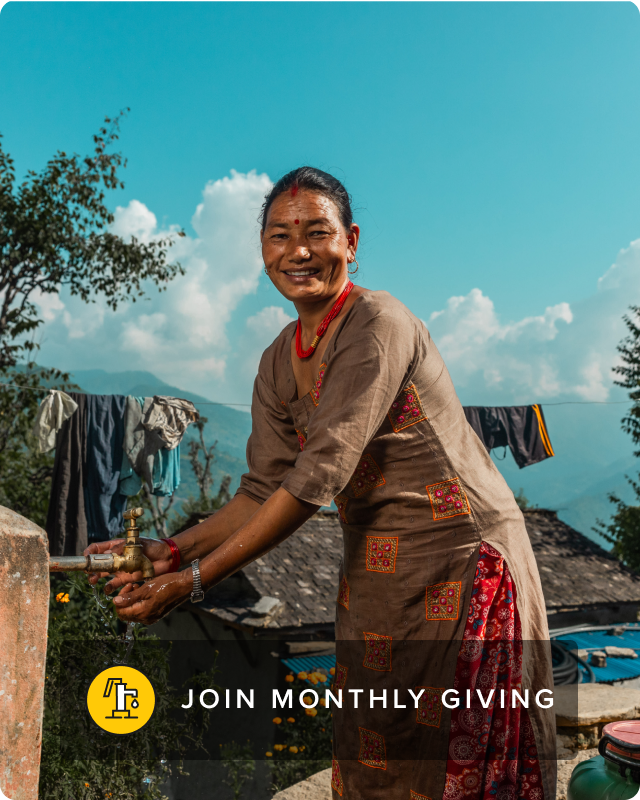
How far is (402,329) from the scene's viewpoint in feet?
5.74

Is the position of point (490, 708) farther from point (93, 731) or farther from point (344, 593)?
point (93, 731)

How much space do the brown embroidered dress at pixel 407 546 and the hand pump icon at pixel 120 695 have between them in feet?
3.30

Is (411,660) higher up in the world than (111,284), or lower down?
lower down

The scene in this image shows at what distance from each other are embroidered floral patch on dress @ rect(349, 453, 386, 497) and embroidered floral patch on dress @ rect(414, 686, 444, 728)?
0.57 metres

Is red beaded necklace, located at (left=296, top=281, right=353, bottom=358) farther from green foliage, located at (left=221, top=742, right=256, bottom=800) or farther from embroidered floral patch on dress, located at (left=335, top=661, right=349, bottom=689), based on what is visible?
green foliage, located at (left=221, top=742, right=256, bottom=800)

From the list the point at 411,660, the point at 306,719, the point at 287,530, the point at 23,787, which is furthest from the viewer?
the point at 306,719

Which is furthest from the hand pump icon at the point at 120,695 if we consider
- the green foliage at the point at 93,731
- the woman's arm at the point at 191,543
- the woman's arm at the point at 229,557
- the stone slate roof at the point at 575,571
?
the stone slate roof at the point at 575,571

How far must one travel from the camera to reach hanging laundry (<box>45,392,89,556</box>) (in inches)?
313

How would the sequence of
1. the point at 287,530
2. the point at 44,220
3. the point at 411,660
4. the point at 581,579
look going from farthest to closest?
the point at 581,579
the point at 44,220
the point at 411,660
the point at 287,530

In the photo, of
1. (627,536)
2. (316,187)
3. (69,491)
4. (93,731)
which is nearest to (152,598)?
(316,187)

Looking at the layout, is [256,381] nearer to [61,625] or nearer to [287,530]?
[287,530]

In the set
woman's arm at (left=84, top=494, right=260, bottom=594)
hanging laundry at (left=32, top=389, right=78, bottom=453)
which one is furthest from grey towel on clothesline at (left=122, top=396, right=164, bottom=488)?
woman's arm at (left=84, top=494, right=260, bottom=594)

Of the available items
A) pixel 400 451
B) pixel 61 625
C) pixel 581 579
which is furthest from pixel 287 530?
pixel 581 579

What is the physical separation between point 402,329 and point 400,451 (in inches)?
13.7
